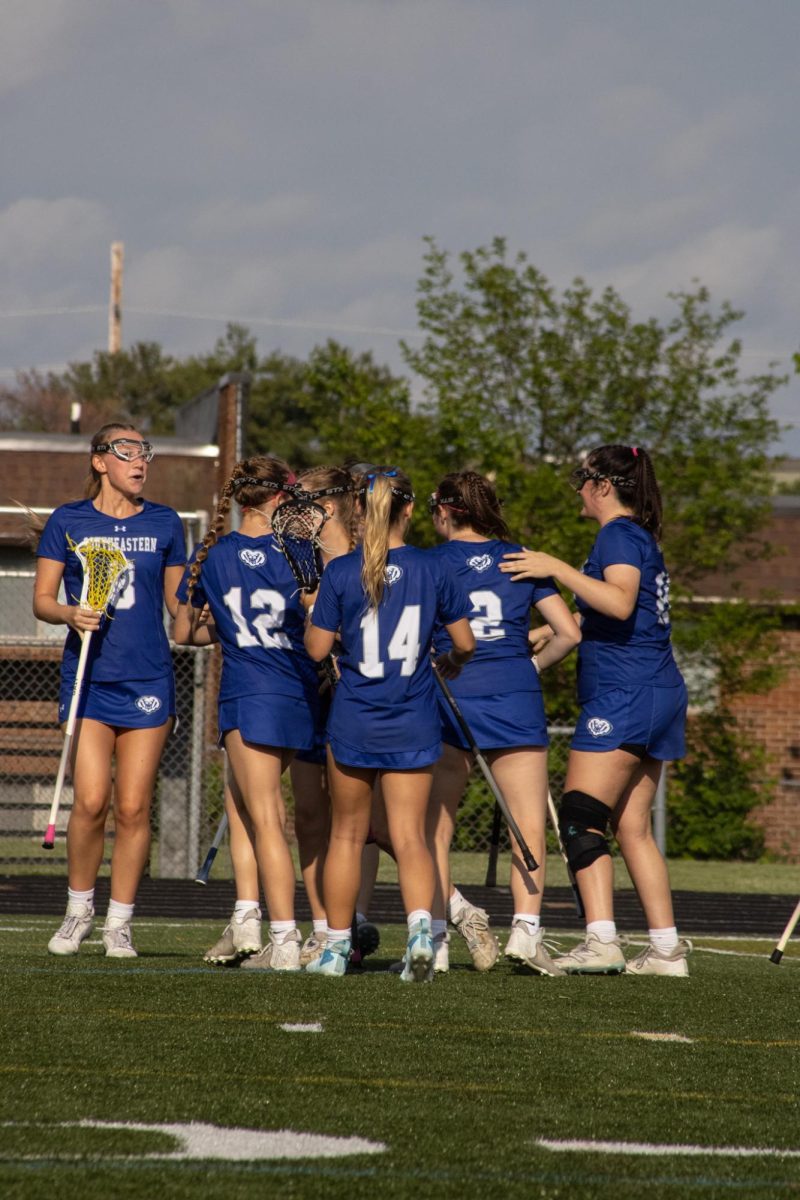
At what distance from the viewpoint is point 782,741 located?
22.2 metres

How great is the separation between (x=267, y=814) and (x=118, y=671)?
0.82m

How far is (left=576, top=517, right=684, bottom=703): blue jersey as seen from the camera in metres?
6.79

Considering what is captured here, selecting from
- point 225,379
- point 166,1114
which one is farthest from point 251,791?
point 225,379

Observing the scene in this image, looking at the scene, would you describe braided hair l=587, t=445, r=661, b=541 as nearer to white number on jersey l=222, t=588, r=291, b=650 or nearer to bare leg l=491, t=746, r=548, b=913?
bare leg l=491, t=746, r=548, b=913

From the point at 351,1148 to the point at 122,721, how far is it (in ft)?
11.5

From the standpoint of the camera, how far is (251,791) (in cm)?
661

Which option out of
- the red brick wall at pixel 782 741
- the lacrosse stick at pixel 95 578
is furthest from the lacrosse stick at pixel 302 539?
the red brick wall at pixel 782 741

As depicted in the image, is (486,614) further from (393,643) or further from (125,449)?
(125,449)

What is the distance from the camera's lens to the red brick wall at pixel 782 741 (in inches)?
854

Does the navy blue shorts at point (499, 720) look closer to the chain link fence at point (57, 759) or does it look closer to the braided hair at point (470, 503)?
the braided hair at point (470, 503)

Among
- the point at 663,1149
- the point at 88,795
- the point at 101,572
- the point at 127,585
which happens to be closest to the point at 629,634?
the point at 127,585

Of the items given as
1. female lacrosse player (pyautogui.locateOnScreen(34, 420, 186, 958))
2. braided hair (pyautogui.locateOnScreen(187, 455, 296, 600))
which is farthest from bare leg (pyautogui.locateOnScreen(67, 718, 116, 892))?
braided hair (pyautogui.locateOnScreen(187, 455, 296, 600))

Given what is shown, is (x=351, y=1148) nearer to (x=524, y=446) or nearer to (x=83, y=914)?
(x=83, y=914)

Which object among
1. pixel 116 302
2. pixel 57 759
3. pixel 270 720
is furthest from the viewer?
pixel 116 302
